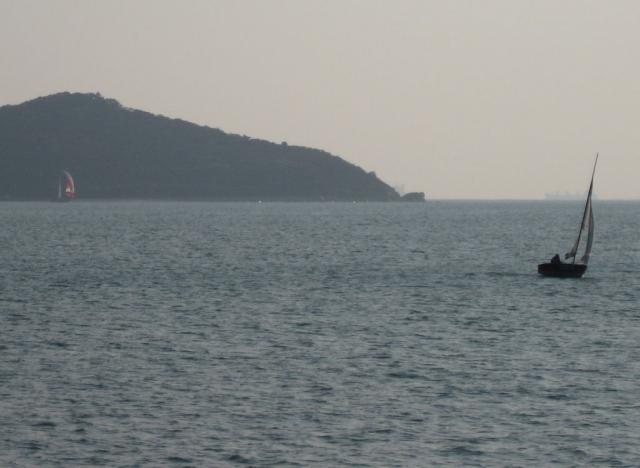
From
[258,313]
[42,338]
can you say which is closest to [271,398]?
[42,338]

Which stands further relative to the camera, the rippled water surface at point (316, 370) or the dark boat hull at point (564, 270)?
the dark boat hull at point (564, 270)

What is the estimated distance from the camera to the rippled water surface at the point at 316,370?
119ft

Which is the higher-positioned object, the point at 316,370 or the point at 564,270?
the point at 564,270

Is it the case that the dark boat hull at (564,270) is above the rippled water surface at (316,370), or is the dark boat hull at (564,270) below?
above

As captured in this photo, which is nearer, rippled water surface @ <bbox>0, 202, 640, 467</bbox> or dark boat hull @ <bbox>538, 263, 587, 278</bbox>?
rippled water surface @ <bbox>0, 202, 640, 467</bbox>

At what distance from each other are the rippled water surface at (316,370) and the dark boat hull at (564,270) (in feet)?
3.52

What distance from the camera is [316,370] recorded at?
48438 millimetres

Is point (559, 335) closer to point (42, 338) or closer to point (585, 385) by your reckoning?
point (585, 385)

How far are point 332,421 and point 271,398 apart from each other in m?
3.94

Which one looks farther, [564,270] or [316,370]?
[564,270]

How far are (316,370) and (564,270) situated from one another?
4961cm

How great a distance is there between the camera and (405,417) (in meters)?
39.9

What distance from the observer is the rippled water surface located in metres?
36.3

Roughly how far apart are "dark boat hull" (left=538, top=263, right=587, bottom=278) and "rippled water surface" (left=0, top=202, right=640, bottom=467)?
1073 millimetres
